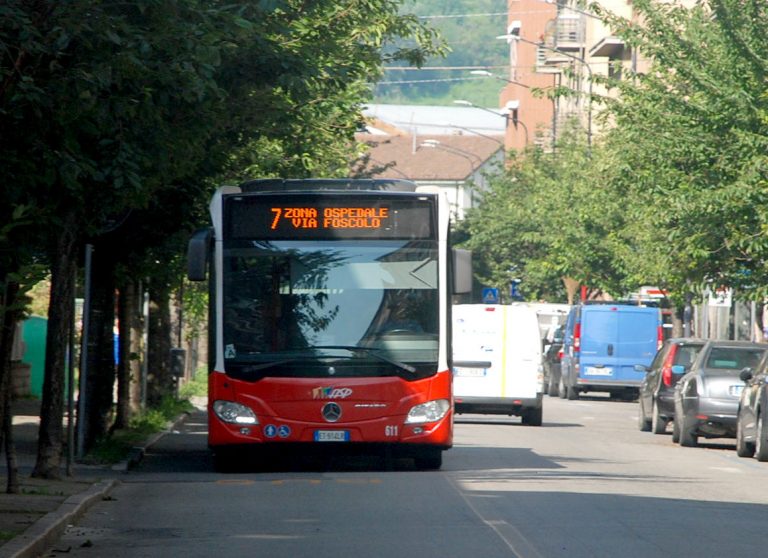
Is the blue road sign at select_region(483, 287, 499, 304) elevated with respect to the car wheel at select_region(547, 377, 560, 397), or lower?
elevated

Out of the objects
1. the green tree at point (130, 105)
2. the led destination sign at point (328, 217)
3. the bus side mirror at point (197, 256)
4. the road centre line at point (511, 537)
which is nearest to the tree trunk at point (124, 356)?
the green tree at point (130, 105)

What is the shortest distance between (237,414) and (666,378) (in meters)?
12.1

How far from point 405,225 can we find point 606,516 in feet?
17.9

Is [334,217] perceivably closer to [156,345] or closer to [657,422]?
[657,422]

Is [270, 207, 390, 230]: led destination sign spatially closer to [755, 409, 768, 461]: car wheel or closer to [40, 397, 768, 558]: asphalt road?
[40, 397, 768, 558]: asphalt road

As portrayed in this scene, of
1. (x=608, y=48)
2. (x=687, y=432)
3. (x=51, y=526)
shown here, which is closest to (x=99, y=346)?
(x=687, y=432)

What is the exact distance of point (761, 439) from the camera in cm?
2152

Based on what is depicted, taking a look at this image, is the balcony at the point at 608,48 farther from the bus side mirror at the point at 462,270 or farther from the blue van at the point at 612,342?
the bus side mirror at the point at 462,270

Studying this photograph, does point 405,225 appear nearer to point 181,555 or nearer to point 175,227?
point 175,227

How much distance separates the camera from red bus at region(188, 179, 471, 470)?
58.0 feet

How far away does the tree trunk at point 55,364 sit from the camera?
16.4 metres

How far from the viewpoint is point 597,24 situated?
8138 centimetres

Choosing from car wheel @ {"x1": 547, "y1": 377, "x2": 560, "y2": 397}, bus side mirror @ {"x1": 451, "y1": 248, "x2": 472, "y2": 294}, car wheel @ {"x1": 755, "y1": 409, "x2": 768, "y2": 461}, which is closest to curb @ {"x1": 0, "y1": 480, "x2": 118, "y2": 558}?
bus side mirror @ {"x1": 451, "y1": 248, "x2": 472, "y2": 294}

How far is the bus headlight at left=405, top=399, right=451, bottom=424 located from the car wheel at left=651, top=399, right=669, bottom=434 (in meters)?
11.6
